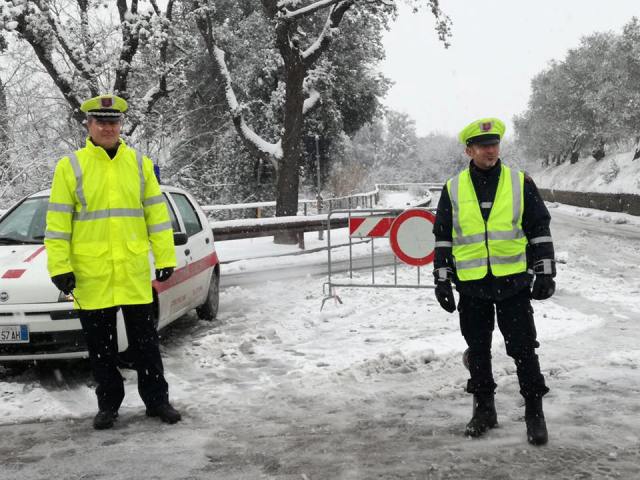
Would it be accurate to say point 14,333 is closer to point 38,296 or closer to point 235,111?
point 38,296

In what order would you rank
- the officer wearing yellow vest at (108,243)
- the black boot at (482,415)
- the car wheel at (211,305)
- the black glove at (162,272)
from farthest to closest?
the car wheel at (211,305) < the black glove at (162,272) < the officer wearing yellow vest at (108,243) < the black boot at (482,415)

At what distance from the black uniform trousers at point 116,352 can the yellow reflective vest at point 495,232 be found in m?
2.19

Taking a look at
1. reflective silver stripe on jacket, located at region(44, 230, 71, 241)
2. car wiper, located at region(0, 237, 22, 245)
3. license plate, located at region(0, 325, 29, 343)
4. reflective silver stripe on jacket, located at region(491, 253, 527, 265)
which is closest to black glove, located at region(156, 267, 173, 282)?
reflective silver stripe on jacket, located at region(44, 230, 71, 241)

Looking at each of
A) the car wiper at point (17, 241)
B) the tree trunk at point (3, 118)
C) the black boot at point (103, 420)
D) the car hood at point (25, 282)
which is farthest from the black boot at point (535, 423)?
the tree trunk at point (3, 118)

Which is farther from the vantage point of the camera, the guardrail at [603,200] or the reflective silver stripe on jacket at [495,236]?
the guardrail at [603,200]

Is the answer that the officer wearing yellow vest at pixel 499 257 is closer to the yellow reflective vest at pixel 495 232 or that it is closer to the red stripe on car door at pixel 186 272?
the yellow reflective vest at pixel 495 232

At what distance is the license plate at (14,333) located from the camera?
17.1 ft

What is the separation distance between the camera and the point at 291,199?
18016 millimetres

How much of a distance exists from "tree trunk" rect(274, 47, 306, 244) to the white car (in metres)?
9.87

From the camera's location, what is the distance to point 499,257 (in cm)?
401

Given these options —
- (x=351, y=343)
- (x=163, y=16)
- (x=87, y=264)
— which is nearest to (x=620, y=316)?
(x=351, y=343)

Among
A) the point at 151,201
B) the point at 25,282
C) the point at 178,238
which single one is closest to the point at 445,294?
the point at 151,201

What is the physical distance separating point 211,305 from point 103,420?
3664 mm

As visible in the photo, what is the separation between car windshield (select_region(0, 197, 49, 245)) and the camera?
6.05 m
